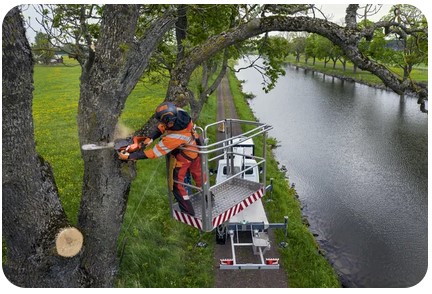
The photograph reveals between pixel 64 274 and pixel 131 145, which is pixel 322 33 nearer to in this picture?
pixel 131 145

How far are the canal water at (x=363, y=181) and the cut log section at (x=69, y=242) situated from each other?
296 inches

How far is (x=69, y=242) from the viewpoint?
493 cm

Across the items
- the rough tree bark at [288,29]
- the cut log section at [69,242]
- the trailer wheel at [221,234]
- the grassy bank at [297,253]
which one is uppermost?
the rough tree bark at [288,29]

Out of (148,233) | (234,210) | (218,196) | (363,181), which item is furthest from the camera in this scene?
(363,181)

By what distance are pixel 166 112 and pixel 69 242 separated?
2.11 m

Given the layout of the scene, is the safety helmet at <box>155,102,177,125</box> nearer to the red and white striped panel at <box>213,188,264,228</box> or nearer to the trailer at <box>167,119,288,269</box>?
the trailer at <box>167,119,288,269</box>

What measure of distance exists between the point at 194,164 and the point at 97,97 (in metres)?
1.91

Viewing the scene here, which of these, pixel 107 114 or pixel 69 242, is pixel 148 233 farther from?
pixel 107 114

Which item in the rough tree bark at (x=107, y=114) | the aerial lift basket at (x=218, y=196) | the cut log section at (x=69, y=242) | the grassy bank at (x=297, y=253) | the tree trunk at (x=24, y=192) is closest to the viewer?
the tree trunk at (x=24, y=192)

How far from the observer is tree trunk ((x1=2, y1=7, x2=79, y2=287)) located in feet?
13.4

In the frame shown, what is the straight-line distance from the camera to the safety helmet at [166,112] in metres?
4.98

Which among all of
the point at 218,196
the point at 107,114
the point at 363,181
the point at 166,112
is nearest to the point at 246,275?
the point at 218,196

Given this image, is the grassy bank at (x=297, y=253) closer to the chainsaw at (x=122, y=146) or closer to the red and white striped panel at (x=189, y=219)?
the red and white striped panel at (x=189, y=219)

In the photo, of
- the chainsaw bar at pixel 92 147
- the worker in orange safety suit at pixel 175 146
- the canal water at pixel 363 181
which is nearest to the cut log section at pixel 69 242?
the chainsaw bar at pixel 92 147
